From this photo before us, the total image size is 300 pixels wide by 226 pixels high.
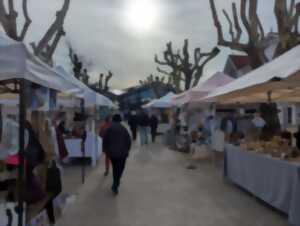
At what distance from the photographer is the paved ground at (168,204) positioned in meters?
4.63

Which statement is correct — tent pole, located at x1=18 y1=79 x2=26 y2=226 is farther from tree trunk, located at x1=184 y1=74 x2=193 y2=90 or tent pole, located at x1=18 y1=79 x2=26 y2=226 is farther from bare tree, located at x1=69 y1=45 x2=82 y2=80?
bare tree, located at x1=69 y1=45 x2=82 y2=80

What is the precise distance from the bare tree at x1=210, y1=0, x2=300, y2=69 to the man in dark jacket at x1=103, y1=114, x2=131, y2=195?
545 centimetres

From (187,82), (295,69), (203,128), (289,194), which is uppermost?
(187,82)

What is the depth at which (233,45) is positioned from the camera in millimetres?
10812

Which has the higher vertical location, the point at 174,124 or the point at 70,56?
the point at 70,56

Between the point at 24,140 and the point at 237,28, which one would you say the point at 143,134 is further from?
the point at 24,140

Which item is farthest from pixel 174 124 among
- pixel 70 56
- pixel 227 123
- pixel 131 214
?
pixel 70 56

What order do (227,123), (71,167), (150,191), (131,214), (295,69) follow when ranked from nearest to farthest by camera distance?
1. (295,69)
2. (131,214)
3. (150,191)
4. (71,167)
5. (227,123)

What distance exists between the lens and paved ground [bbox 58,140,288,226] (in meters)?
4.63

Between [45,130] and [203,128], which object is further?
[203,128]

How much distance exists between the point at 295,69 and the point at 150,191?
3.69 m

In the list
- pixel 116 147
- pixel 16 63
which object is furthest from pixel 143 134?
pixel 16 63

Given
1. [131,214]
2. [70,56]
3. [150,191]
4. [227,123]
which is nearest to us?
[131,214]

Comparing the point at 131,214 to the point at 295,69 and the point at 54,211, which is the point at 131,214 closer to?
the point at 54,211
